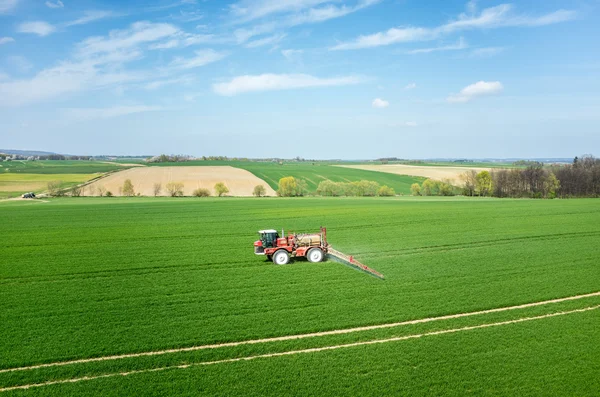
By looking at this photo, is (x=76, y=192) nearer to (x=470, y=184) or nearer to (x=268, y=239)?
(x=268, y=239)

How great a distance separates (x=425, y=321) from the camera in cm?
1634

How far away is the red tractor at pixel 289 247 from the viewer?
998 inches

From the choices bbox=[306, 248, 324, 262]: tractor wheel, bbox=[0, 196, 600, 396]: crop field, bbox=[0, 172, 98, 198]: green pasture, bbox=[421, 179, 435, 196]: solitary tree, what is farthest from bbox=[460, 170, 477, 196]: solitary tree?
bbox=[0, 172, 98, 198]: green pasture

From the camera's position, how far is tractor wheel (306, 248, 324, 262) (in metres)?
25.6

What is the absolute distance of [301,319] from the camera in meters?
16.4

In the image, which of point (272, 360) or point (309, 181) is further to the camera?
point (309, 181)

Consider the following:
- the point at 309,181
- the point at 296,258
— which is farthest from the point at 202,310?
the point at 309,181

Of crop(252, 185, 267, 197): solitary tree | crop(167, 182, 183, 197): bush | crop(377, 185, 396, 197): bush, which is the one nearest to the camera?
crop(167, 182, 183, 197): bush

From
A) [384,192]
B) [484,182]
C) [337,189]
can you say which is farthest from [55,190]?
[484,182]

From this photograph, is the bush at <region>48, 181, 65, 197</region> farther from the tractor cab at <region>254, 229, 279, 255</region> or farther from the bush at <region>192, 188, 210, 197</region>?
the tractor cab at <region>254, 229, 279, 255</region>

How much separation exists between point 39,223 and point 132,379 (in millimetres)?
38744

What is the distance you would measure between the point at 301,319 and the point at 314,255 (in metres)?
9.40

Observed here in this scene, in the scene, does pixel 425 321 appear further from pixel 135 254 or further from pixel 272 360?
pixel 135 254

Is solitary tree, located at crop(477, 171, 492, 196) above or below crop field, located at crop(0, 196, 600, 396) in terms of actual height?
above
